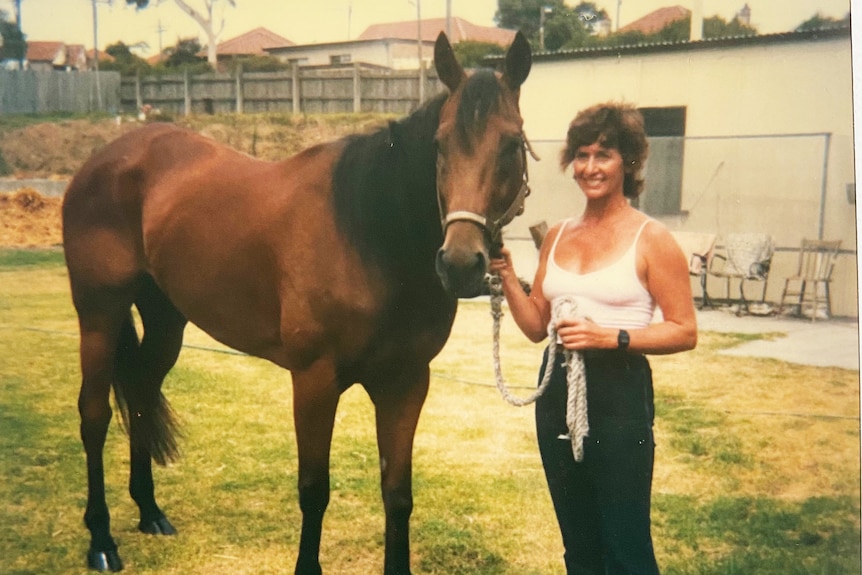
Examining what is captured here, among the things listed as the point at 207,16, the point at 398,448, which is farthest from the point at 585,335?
the point at 207,16

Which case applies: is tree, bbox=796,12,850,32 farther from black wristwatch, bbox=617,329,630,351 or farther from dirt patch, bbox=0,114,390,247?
dirt patch, bbox=0,114,390,247

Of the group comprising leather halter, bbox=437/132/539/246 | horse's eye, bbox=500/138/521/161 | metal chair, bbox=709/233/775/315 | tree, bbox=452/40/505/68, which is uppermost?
tree, bbox=452/40/505/68

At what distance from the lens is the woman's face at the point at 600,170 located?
1.75 meters

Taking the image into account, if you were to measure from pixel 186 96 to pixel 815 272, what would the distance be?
95.0 inches

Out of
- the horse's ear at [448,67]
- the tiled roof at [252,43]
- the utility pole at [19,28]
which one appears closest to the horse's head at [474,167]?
the horse's ear at [448,67]

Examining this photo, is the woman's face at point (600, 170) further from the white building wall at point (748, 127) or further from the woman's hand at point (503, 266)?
the white building wall at point (748, 127)

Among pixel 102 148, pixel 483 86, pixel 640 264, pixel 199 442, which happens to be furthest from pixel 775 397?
pixel 102 148

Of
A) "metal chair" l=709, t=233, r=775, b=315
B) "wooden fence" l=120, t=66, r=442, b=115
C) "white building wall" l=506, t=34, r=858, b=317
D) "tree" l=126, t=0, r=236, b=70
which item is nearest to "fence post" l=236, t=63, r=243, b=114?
"wooden fence" l=120, t=66, r=442, b=115

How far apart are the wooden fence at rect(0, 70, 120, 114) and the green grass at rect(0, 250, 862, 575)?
60 centimetres

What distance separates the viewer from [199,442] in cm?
289

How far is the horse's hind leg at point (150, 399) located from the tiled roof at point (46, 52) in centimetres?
93

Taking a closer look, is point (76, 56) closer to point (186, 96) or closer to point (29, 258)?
point (186, 96)

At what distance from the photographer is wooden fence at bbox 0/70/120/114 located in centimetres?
272

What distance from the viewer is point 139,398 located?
2.80 m
